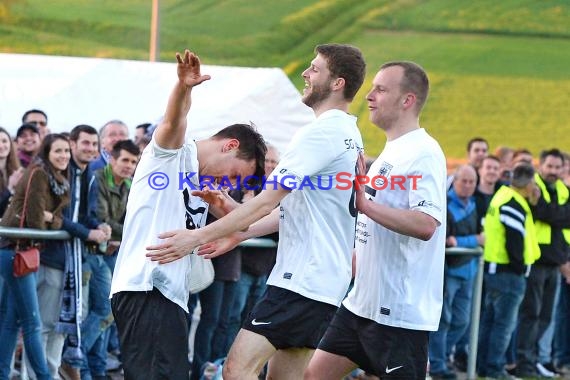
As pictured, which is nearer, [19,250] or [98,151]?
[19,250]

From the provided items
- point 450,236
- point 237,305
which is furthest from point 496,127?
point 237,305

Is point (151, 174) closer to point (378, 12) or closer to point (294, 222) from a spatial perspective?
point (294, 222)

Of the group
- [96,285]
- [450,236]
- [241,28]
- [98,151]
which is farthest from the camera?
[241,28]

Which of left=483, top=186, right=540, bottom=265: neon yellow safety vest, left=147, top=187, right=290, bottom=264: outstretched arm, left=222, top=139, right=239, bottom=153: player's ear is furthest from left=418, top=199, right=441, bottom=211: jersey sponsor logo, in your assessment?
left=483, top=186, right=540, bottom=265: neon yellow safety vest

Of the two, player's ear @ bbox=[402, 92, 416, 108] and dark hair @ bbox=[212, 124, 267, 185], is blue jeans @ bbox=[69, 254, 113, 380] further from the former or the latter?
player's ear @ bbox=[402, 92, 416, 108]

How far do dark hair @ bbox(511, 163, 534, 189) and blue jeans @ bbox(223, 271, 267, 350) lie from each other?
3.02m

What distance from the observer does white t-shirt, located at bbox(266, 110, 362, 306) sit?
20.8ft

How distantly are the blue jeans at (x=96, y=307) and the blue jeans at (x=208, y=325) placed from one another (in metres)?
0.84

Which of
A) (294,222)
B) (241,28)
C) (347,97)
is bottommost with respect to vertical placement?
(294,222)

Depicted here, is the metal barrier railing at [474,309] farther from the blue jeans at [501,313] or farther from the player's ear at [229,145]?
the player's ear at [229,145]

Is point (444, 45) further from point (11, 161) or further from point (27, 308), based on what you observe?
point (27, 308)

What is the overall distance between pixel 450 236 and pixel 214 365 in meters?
2.87

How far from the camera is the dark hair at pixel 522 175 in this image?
1168 cm

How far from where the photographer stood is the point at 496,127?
2348 cm
